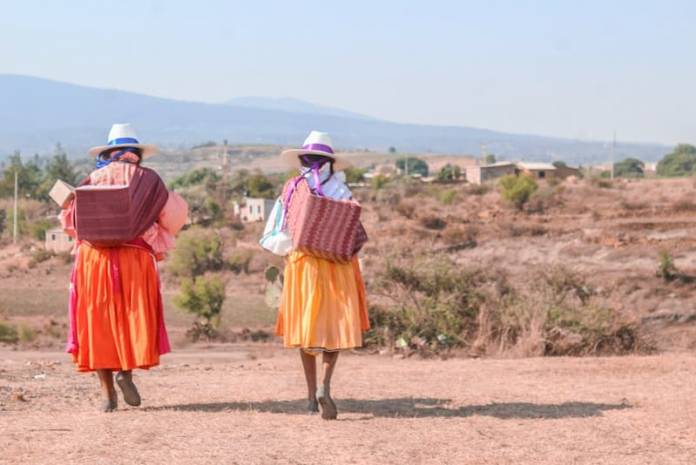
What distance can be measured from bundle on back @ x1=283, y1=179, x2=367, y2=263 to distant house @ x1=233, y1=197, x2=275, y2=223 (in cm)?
5830

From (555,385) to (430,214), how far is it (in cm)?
5063

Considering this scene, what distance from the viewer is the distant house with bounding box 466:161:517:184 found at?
94.9 m

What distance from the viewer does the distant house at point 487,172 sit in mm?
94938

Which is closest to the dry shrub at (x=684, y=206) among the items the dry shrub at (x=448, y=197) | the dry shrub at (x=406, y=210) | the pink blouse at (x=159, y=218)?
the dry shrub at (x=448, y=197)

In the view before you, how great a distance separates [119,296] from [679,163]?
116 metres

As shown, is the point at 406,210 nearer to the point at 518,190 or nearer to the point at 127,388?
the point at 518,190

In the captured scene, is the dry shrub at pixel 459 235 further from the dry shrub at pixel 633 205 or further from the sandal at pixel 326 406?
the sandal at pixel 326 406

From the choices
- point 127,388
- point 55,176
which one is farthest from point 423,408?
point 55,176

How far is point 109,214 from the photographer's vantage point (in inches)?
413

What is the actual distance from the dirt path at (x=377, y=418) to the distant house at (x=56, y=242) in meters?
48.8

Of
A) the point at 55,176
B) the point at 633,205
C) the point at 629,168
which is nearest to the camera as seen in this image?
the point at 633,205

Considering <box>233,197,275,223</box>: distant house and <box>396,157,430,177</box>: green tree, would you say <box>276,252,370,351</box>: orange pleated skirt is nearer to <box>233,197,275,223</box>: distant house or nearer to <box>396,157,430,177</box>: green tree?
<box>233,197,275,223</box>: distant house

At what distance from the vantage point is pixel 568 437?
31.4 feet

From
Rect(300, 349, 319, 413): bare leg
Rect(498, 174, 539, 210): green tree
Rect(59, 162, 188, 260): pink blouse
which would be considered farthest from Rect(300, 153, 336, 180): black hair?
Rect(498, 174, 539, 210): green tree
